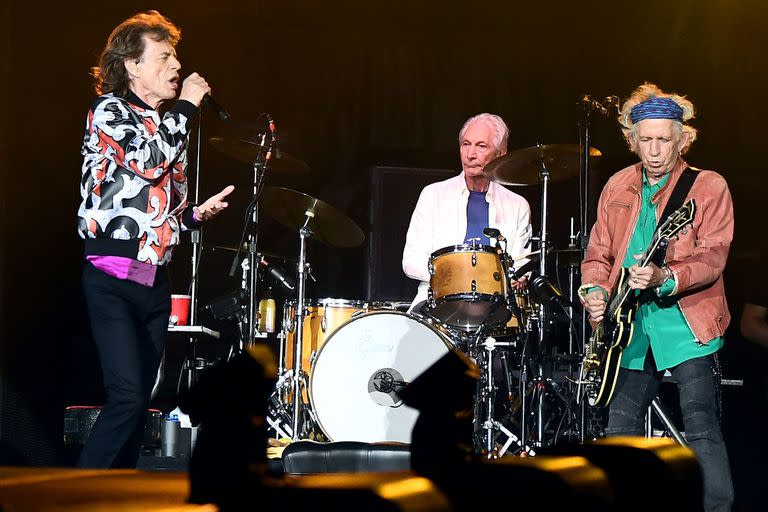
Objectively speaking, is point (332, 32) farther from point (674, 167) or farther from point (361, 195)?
point (674, 167)

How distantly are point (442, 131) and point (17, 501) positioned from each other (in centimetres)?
672

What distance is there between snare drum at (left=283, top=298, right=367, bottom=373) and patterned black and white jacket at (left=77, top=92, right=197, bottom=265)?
2.08 m

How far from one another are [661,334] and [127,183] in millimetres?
2003

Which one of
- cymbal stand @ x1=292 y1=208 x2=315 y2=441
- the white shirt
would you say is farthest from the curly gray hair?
the white shirt

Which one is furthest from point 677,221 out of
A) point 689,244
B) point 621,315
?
point 621,315

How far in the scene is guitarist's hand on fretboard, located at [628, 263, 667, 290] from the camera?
3361mm

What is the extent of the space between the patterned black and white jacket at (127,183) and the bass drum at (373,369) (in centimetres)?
208

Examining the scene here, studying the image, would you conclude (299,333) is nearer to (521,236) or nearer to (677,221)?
(521,236)

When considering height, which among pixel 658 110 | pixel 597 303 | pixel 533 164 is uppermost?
pixel 533 164

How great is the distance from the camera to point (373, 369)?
218 inches

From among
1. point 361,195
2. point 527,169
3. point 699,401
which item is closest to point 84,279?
point 699,401

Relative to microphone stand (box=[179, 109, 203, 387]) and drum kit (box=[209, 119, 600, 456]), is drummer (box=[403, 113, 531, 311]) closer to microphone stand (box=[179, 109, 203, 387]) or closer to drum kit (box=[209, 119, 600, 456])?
drum kit (box=[209, 119, 600, 456])

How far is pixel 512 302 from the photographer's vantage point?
17.5 feet

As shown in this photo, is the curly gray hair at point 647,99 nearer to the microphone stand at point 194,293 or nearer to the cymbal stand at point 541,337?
the cymbal stand at point 541,337
